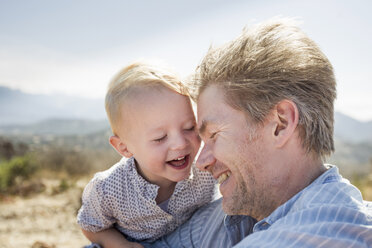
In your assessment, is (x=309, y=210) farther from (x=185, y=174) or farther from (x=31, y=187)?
(x=31, y=187)

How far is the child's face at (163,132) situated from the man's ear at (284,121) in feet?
2.30

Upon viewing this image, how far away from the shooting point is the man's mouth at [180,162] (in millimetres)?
2375

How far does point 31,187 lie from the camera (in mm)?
10367

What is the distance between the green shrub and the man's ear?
418 inches

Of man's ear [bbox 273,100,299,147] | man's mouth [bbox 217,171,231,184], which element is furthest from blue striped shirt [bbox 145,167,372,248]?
man's mouth [bbox 217,171,231,184]

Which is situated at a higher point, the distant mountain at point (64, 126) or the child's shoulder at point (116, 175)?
the child's shoulder at point (116, 175)

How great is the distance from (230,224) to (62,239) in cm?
547

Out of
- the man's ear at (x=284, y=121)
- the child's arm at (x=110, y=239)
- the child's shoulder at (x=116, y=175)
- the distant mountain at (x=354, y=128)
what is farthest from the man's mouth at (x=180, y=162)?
the distant mountain at (x=354, y=128)

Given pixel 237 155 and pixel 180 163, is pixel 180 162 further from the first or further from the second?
pixel 237 155

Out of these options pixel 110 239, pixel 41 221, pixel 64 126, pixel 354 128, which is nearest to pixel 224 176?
pixel 110 239

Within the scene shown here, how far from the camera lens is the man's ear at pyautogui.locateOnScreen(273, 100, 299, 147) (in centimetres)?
173

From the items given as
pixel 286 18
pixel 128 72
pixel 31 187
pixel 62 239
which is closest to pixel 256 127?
pixel 286 18

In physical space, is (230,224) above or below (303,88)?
below

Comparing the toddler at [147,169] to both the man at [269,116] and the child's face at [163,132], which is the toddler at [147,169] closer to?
the child's face at [163,132]
